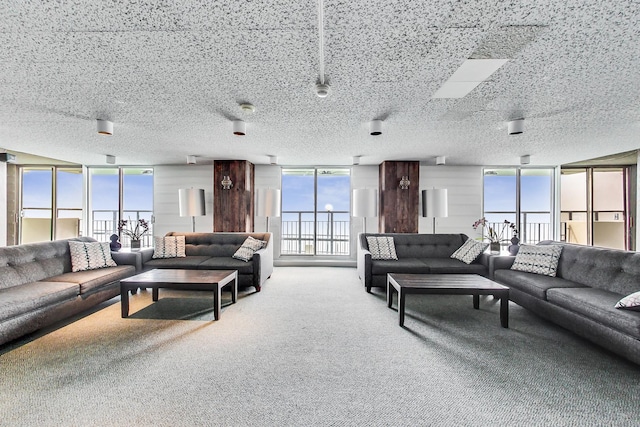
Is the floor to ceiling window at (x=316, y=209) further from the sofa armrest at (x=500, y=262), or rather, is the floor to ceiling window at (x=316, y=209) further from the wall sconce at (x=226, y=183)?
→ the sofa armrest at (x=500, y=262)

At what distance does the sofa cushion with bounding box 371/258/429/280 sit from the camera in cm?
397

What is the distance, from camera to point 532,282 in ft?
10.1

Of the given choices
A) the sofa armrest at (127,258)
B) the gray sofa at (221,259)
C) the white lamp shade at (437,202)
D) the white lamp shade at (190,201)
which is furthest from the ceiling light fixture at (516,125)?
the sofa armrest at (127,258)

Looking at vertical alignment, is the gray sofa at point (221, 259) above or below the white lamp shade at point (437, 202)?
below

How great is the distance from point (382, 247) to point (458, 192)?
294 centimetres

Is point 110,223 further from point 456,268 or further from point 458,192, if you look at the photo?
point 458,192

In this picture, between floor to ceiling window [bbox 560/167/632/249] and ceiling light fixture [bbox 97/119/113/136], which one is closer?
ceiling light fixture [bbox 97/119/113/136]

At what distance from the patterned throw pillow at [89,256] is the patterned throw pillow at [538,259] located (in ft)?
18.3

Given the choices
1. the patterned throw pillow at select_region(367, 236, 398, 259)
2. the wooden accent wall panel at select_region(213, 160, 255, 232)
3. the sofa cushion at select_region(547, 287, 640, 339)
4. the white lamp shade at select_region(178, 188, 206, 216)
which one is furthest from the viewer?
the wooden accent wall panel at select_region(213, 160, 255, 232)

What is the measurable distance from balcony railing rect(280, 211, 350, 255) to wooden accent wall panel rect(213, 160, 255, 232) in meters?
1.25

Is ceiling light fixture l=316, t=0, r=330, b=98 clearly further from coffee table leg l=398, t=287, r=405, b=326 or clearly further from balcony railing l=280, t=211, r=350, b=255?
balcony railing l=280, t=211, r=350, b=255

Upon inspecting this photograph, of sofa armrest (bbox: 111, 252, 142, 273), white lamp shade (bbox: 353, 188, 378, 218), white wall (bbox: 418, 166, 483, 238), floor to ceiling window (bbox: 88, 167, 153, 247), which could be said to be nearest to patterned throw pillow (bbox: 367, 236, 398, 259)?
white lamp shade (bbox: 353, 188, 378, 218)

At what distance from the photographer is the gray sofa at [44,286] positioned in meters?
2.33

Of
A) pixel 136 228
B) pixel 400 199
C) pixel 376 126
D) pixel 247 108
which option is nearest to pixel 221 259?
pixel 136 228
